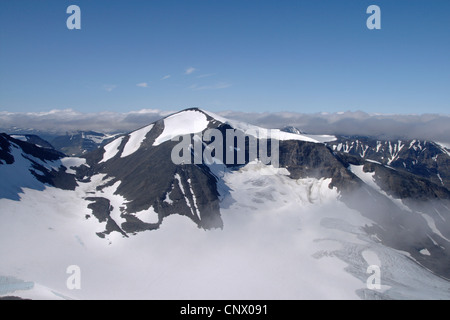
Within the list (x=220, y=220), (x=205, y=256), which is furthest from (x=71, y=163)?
(x=205, y=256)

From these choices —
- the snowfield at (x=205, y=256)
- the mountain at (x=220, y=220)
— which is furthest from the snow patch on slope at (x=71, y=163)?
the snowfield at (x=205, y=256)

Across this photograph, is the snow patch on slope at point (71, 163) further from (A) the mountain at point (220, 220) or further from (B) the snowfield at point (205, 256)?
(B) the snowfield at point (205, 256)

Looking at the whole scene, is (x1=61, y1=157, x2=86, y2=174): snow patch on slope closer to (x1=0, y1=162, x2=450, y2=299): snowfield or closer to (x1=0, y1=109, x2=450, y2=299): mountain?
(x1=0, y1=109, x2=450, y2=299): mountain

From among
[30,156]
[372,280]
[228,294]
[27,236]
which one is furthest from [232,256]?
[30,156]

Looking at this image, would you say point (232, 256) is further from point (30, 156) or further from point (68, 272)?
point (30, 156)

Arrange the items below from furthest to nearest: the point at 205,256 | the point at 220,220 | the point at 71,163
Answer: the point at 71,163 < the point at 220,220 < the point at 205,256

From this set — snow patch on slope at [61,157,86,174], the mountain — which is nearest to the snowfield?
the mountain

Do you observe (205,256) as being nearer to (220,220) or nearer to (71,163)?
(220,220)
